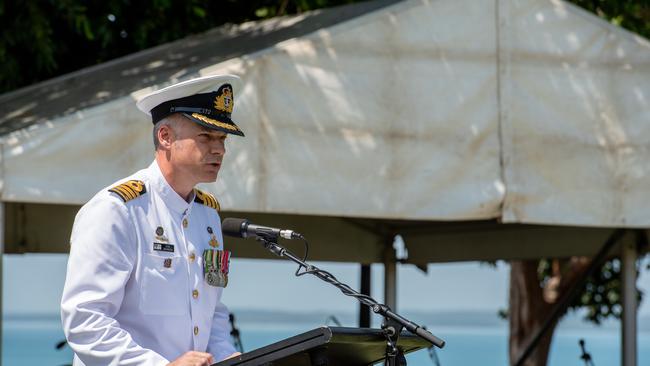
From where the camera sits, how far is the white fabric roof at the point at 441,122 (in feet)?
19.2

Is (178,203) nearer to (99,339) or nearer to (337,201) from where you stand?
(99,339)

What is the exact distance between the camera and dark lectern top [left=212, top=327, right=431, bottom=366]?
3.00 meters

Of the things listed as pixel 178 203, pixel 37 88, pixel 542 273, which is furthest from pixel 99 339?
pixel 542 273

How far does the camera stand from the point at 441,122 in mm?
6172

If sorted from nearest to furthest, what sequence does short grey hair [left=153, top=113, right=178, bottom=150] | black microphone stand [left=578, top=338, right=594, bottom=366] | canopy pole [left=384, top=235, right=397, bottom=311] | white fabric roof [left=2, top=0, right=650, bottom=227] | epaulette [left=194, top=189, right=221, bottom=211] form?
short grey hair [left=153, top=113, right=178, bottom=150], epaulette [left=194, top=189, right=221, bottom=211], white fabric roof [left=2, top=0, right=650, bottom=227], black microphone stand [left=578, top=338, right=594, bottom=366], canopy pole [left=384, top=235, right=397, bottom=311]

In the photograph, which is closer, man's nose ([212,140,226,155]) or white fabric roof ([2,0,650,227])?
man's nose ([212,140,226,155])

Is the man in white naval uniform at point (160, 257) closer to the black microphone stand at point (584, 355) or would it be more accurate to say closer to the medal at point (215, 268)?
the medal at point (215, 268)

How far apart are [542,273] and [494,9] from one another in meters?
8.83

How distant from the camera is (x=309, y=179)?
19.4ft

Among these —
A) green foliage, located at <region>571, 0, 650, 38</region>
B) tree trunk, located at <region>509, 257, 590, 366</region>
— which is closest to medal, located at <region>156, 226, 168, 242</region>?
green foliage, located at <region>571, 0, 650, 38</region>

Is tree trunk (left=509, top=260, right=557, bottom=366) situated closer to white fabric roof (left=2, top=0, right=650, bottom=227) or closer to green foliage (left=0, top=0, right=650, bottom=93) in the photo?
green foliage (left=0, top=0, right=650, bottom=93)

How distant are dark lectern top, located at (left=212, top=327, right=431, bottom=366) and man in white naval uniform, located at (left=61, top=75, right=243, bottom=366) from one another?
23cm

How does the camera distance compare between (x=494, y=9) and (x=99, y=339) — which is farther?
(x=494, y=9)

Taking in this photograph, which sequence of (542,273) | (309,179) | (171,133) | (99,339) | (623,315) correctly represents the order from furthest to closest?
1. (542,273)
2. (623,315)
3. (309,179)
4. (171,133)
5. (99,339)
